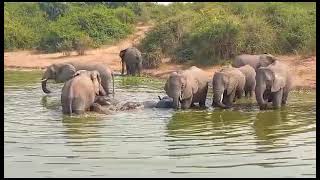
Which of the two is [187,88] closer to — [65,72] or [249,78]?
[249,78]

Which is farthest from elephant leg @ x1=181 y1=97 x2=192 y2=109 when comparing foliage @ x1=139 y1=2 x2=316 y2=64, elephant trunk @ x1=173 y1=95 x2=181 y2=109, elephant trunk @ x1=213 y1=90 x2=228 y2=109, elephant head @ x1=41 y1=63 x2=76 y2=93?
foliage @ x1=139 y1=2 x2=316 y2=64

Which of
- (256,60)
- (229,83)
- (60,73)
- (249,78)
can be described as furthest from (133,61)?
(229,83)

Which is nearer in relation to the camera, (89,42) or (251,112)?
(251,112)

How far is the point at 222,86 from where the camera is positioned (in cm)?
1199

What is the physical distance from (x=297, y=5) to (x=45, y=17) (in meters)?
14.2

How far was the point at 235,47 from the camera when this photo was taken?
65.5ft

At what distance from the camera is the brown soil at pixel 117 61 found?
1653 centimetres

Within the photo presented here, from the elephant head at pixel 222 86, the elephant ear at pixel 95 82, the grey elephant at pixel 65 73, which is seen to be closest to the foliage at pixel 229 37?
the grey elephant at pixel 65 73

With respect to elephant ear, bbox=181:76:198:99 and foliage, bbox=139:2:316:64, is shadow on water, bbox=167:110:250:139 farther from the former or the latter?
foliage, bbox=139:2:316:64

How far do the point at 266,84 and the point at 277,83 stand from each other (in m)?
0.21

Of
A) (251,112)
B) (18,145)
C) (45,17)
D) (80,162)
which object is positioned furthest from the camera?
(45,17)

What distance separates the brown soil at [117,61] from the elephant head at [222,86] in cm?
364

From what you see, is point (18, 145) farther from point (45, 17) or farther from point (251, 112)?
point (45, 17)

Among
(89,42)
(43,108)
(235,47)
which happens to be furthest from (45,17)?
(43,108)
